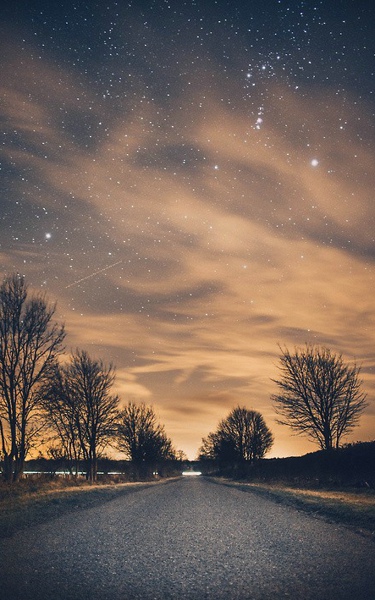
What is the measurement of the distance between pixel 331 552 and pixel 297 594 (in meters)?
2.20

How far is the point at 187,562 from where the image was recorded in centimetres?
548

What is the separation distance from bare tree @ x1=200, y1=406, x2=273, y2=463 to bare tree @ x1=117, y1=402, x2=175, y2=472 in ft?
50.3

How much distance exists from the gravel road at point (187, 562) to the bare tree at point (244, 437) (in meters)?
64.4

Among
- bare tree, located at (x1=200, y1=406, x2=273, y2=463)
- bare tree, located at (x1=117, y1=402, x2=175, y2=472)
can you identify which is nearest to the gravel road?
bare tree, located at (x1=117, y1=402, x2=175, y2=472)

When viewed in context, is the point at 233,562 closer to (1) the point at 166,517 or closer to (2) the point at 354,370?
(1) the point at 166,517

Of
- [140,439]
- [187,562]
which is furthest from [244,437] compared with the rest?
[187,562]

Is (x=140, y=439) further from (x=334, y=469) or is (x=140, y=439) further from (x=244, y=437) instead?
(x=334, y=469)

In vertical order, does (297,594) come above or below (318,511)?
above

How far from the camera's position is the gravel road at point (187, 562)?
4.17 metres

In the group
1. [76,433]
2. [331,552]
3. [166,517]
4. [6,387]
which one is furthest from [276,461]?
[331,552]

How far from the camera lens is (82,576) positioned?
15.5ft

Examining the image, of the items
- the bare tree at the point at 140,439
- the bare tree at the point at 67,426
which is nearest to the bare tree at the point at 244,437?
the bare tree at the point at 140,439

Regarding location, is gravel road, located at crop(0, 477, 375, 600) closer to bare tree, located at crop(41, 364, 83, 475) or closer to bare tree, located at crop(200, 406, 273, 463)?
bare tree, located at crop(41, 364, 83, 475)

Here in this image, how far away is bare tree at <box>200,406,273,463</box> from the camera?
70000mm
